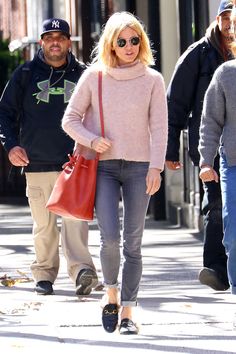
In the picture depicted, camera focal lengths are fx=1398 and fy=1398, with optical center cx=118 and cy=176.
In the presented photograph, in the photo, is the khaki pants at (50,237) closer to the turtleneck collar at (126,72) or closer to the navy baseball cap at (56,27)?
the navy baseball cap at (56,27)

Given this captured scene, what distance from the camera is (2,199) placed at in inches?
862

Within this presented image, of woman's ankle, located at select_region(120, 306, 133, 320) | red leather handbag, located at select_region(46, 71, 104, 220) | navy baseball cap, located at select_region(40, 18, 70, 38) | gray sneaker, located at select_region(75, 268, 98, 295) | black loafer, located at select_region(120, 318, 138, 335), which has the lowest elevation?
gray sneaker, located at select_region(75, 268, 98, 295)

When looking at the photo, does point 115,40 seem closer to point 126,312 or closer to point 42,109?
point 126,312

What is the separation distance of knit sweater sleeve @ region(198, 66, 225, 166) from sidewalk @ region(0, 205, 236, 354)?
1.07m

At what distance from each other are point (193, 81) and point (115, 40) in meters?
1.64

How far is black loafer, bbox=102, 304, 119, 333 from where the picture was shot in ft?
26.8

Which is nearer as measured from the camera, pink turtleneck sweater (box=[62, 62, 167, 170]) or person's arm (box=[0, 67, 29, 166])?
pink turtleneck sweater (box=[62, 62, 167, 170])

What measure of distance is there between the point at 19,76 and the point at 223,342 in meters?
3.12

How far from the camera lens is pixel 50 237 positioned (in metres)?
10.4

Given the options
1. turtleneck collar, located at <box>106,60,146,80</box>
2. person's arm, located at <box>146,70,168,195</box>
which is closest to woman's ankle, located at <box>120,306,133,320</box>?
person's arm, located at <box>146,70,168,195</box>

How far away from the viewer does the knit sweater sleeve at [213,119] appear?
316 inches

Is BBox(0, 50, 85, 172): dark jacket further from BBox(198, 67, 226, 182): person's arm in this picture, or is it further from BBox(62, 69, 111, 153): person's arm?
BBox(198, 67, 226, 182): person's arm

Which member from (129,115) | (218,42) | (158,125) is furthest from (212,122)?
(218,42)

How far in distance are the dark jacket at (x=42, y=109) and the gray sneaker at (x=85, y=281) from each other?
2.57 ft
